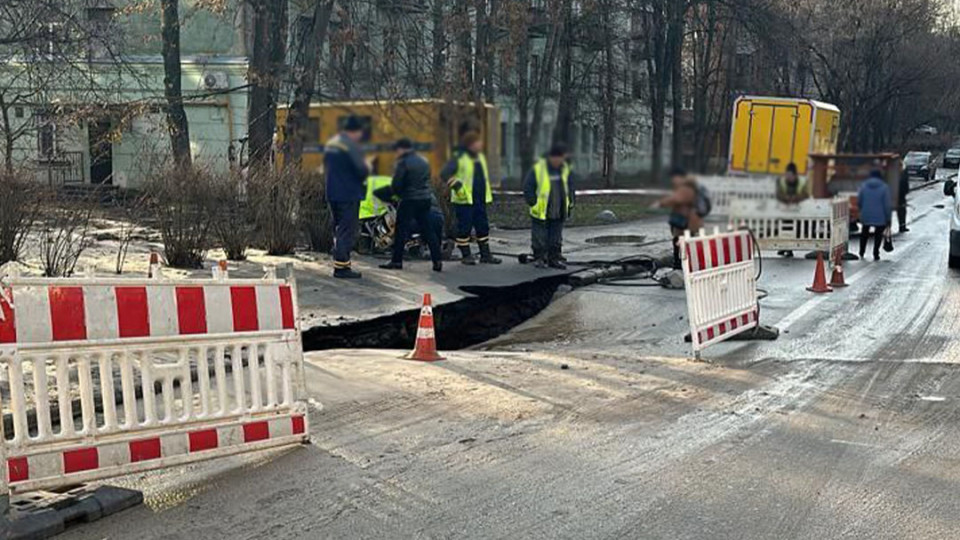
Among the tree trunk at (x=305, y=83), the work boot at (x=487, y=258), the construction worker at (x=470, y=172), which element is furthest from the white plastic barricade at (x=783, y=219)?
the work boot at (x=487, y=258)

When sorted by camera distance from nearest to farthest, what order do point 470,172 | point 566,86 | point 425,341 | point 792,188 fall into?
point 470,172 → point 566,86 → point 792,188 → point 425,341

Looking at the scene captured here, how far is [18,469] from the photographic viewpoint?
5.95m

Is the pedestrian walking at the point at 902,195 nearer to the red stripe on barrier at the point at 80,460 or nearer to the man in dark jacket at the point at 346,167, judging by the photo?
the man in dark jacket at the point at 346,167

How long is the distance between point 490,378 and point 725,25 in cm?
672

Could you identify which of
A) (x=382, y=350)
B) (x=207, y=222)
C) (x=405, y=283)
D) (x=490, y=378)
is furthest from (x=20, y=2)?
(x=490, y=378)

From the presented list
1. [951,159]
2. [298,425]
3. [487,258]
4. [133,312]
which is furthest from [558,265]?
[951,159]

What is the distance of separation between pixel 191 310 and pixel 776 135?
5.02 m

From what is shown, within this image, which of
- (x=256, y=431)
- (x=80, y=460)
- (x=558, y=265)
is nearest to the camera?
(x=80, y=460)

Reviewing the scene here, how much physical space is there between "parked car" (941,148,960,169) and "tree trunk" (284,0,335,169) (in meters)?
2.59

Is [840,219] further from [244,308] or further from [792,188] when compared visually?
[244,308]

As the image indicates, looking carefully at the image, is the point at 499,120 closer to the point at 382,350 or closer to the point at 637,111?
the point at 637,111

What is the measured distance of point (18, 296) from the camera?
5.94m

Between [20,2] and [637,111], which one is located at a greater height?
[20,2]

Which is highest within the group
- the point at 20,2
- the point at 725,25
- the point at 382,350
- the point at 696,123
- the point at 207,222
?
the point at 20,2
